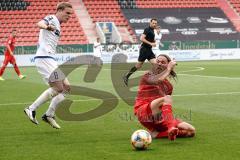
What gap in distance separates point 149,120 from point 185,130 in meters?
0.61

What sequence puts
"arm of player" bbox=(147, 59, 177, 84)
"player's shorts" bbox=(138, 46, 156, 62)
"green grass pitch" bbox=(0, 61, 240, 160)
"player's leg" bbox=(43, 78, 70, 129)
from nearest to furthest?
"green grass pitch" bbox=(0, 61, 240, 160) < "arm of player" bbox=(147, 59, 177, 84) < "player's leg" bbox=(43, 78, 70, 129) < "player's shorts" bbox=(138, 46, 156, 62)

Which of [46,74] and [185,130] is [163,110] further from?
[46,74]

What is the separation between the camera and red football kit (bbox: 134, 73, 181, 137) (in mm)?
9305

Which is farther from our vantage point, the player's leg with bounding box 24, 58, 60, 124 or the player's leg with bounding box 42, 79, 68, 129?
the player's leg with bounding box 24, 58, 60, 124

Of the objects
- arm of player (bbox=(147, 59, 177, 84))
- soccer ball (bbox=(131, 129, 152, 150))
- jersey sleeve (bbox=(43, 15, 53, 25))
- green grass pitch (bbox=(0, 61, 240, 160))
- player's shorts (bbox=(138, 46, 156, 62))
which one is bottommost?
player's shorts (bbox=(138, 46, 156, 62))

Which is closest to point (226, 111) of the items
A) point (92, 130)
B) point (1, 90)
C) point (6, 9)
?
point (92, 130)

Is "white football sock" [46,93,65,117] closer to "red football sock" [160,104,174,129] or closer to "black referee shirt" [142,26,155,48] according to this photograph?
"red football sock" [160,104,174,129]

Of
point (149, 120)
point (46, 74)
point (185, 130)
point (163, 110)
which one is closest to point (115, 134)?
point (149, 120)

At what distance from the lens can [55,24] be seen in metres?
10.9

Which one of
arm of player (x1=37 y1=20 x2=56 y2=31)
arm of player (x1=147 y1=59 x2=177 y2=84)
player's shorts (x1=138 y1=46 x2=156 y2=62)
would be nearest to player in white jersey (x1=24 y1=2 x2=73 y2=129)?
arm of player (x1=37 y1=20 x2=56 y2=31)

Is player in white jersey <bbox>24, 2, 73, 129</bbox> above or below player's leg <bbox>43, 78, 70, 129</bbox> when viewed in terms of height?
above

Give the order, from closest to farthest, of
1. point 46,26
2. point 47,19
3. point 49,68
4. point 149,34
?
point 46,26
point 47,19
point 49,68
point 149,34

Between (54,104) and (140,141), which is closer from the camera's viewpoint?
(140,141)

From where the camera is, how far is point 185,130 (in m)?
9.38
